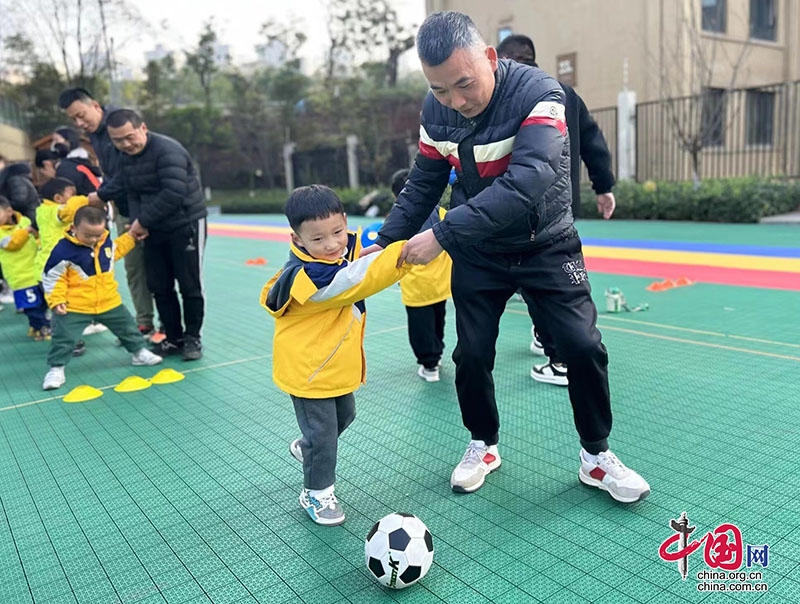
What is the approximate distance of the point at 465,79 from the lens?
88.7 inches

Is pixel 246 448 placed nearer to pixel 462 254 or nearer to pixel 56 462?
pixel 56 462

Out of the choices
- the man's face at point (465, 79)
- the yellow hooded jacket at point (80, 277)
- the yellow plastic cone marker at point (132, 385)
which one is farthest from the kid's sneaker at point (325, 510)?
the yellow hooded jacket at point (80, 277)

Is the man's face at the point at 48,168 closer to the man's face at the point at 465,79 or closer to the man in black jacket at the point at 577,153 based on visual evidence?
the man in black jacket at the point at 577,153

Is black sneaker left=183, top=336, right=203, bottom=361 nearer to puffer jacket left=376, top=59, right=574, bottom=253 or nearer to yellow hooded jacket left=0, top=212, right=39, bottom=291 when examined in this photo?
yellow hooded jacket left=0, top=212, right=39, bottom=291

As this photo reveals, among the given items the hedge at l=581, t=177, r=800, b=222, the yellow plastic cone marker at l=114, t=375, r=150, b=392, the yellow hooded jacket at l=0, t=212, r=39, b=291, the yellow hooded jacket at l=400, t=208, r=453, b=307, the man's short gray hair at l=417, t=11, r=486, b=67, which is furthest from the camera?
the hedge at l=581, t=177, r=800, b=222

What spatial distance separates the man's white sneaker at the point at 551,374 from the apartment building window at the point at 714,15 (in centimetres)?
1600

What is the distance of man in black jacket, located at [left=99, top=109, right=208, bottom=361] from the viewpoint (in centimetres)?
480

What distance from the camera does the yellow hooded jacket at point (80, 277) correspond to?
4676mm

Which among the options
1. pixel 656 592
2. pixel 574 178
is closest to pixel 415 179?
pixel 574 178

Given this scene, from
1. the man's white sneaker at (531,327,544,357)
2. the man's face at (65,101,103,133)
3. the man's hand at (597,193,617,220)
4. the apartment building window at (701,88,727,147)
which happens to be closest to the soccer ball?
the man's hand at (597,193,617,220)

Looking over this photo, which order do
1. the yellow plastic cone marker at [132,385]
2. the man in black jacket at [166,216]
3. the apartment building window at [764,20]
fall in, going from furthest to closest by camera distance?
the apartment building window at [764,20] → the man in black jacket at [166,216] → the yellow plastic cone marker at [132,385]

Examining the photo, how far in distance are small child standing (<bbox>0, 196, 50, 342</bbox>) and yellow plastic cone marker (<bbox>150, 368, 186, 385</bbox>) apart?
214 centimetres

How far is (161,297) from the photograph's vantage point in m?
5.24

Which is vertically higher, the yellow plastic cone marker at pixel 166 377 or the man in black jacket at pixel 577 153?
the man in black jacket at pixel 577 153
